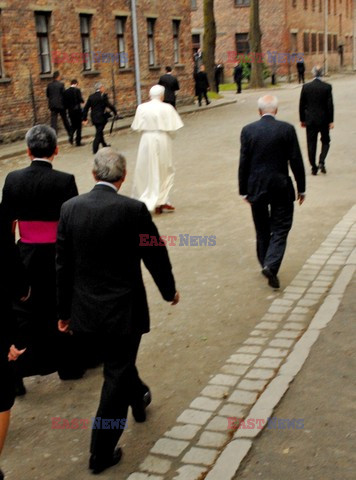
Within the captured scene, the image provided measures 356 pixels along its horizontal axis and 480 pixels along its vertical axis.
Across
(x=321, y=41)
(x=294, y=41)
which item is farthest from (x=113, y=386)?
(x=321, y=41)

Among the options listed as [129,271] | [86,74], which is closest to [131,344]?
[129,271]

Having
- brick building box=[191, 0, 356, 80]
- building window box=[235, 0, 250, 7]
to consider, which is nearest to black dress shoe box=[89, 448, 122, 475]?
brick building box=[191, 0, 356, 80]

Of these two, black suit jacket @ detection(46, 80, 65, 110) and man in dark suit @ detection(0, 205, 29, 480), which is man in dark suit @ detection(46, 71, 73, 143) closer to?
black suit jacket @ detection(46, 80, 65, 110)

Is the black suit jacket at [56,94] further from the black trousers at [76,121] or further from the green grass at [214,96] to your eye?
the green grass at [214,96]

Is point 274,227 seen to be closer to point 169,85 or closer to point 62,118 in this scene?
point 62,118

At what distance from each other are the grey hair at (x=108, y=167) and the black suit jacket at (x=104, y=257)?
0.06 meters

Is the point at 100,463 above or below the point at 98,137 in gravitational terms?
below

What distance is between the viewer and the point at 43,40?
25.9 m

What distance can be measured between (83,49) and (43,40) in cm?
277

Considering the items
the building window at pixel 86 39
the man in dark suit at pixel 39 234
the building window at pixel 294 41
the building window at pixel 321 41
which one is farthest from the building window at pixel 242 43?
the man in dark suit at pixel 39 234

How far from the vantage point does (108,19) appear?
29641 mm

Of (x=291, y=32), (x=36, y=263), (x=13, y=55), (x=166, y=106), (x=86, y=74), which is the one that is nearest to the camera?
(x=36, y=263)

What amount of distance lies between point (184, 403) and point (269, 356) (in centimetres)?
104

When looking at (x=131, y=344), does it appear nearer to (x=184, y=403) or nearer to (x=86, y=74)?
(x=184, y=403)
